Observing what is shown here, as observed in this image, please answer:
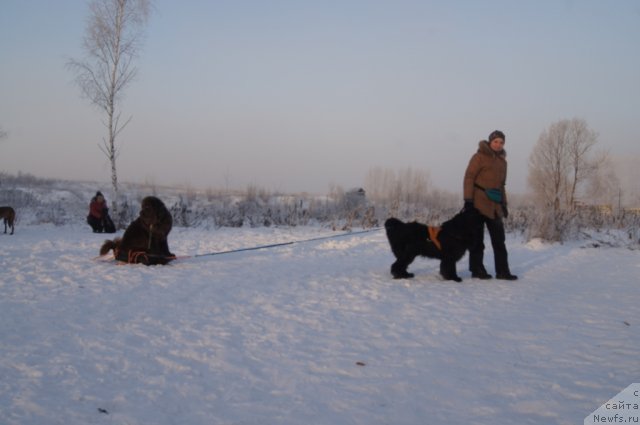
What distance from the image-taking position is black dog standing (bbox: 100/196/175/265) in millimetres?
6801

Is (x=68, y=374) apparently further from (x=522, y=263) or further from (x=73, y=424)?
(x=522, y=263)

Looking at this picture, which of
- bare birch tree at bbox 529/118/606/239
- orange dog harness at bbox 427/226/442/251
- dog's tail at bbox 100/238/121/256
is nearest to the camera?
orange dog harness at bbox 427/226/442/251

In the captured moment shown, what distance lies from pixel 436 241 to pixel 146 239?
14.2ft

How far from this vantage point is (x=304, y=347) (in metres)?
3.36

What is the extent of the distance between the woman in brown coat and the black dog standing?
4.59 metres

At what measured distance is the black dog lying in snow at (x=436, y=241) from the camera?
5.95m

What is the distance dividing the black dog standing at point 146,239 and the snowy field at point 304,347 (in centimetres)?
48

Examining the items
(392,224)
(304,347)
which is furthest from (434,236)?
(304,347)

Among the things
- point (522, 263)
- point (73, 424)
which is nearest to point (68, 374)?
point (73, 424)

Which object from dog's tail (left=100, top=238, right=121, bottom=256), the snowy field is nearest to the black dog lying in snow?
the snowy field

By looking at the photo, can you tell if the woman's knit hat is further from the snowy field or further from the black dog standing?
the black dog standing

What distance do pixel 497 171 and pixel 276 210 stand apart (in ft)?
38.6

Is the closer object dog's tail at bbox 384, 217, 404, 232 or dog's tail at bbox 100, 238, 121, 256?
dog's tail at bbox 384, 217, 404, 232

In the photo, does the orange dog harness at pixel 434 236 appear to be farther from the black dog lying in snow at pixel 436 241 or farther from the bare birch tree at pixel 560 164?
the bare birch tree at pixel 560 164
